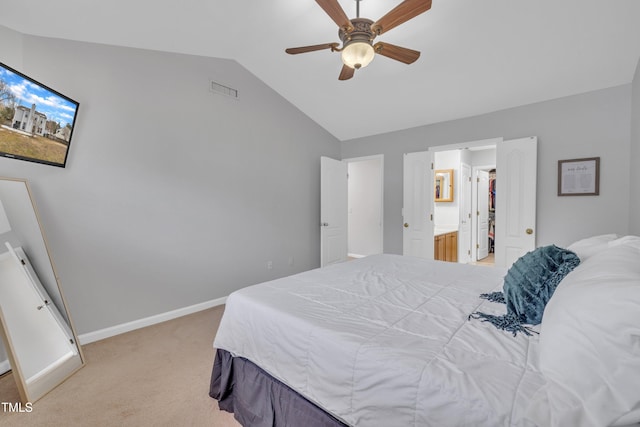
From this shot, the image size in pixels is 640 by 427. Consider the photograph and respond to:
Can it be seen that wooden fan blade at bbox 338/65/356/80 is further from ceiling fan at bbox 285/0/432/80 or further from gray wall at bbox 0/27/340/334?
gray wall at bbox 0/27/340/334

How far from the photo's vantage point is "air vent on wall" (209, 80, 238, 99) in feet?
10.9

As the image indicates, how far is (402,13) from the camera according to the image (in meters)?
1.77

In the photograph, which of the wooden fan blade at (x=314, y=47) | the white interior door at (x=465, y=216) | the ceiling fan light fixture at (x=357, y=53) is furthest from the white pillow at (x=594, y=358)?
the white interior door at (x=465, y=216)

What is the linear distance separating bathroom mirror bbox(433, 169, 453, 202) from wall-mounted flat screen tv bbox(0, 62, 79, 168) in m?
5.53

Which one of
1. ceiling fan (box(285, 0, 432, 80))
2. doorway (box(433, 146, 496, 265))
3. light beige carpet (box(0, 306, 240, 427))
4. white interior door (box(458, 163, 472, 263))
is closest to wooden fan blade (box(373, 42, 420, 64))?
ceiling fan (box(285, 0, 432, 80))

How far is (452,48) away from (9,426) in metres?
4.36

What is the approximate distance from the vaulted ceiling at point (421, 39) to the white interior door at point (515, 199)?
23.2 inches

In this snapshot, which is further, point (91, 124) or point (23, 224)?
point (91, 124)

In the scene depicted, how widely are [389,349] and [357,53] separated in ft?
6.21

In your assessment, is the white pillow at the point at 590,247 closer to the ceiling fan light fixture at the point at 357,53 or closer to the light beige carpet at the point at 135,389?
the ceiling fan light fixture at the point at 357,53

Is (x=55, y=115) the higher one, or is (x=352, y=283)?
(x=55, y=115)

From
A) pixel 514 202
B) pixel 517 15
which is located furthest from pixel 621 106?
pixel 517 15

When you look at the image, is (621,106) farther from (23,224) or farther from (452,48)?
(23,224)

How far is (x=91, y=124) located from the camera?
2.48 meters
